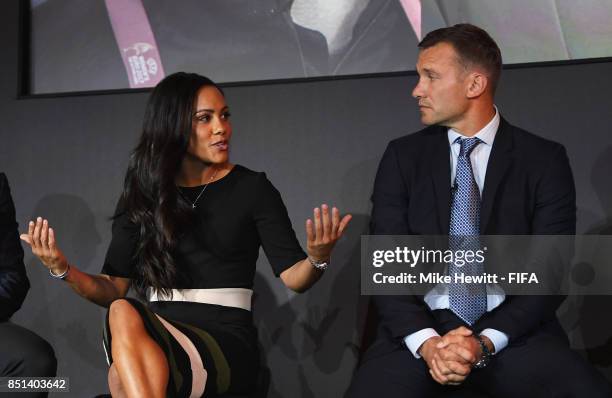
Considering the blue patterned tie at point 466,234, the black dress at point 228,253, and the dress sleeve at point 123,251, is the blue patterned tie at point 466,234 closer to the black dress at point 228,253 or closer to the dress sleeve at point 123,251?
the black dress at point 228,253

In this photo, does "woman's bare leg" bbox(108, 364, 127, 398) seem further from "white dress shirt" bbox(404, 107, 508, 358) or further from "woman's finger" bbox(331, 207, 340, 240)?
"white dress shirt" bbox(404, 107, 508, 358)

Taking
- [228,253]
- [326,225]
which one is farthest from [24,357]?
[326,225]

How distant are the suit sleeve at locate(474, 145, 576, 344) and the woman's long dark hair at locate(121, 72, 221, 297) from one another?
3.16 feet

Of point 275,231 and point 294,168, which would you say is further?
point 294,168

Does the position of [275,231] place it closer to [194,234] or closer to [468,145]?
[194,234]

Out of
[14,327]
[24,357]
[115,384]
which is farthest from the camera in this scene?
[14,327]

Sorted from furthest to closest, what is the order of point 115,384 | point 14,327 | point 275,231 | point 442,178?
point 14,327 < point 275,231 < point 442,178 < point 115,384

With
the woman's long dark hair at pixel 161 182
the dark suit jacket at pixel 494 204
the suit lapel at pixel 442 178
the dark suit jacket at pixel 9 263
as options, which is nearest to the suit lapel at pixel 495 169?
the dark suit jacket at pixel 494 204

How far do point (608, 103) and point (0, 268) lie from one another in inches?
88.7

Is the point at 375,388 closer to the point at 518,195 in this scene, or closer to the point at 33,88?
the point at 518,195

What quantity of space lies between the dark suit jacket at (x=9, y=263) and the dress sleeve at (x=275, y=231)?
90 centimetres

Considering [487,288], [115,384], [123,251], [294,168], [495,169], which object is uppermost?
[294,168]

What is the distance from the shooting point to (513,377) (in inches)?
88.7

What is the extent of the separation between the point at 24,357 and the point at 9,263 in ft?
1.15
